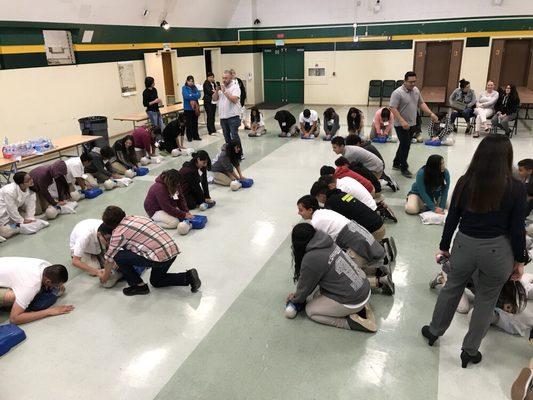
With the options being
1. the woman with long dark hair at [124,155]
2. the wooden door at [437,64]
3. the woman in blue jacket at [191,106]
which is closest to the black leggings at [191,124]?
the woman in blue jacket at [191,106]

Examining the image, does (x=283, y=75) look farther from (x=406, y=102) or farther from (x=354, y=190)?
(x=354, y=190)

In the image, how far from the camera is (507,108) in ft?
28.7

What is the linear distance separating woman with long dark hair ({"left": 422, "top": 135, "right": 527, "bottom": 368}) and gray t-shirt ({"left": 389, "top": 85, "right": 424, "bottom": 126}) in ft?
13.5

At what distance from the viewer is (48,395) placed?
2650 mm

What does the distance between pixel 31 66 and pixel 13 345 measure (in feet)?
21.4

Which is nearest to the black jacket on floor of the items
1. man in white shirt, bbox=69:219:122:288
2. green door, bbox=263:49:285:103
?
man in white shirt, bbox=69:219:122:288

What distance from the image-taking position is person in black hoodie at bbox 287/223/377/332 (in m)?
2.90

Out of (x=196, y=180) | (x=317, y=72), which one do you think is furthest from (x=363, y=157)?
(x=317, y=72)

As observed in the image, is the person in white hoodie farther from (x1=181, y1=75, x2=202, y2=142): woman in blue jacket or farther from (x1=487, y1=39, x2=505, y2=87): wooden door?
(x1=487, y1=39, x2=505, y2=87): wooden door

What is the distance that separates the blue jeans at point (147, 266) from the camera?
3477 millimetres

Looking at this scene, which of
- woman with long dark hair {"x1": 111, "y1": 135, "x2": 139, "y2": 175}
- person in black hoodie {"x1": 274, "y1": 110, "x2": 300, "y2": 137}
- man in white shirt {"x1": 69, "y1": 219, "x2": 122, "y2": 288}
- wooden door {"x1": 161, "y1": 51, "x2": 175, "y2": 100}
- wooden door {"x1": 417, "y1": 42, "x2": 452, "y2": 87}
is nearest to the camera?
man in white shirt {"x1": 69, "y1": 219, "x2": 122, "y2": 288}

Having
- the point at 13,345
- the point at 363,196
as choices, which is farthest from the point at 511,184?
the point at 13,345

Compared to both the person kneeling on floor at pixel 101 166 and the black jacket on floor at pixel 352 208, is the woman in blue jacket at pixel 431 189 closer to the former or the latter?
the black jacket on floor at pixel 352 208

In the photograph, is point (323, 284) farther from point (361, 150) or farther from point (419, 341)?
point (361, 150)
